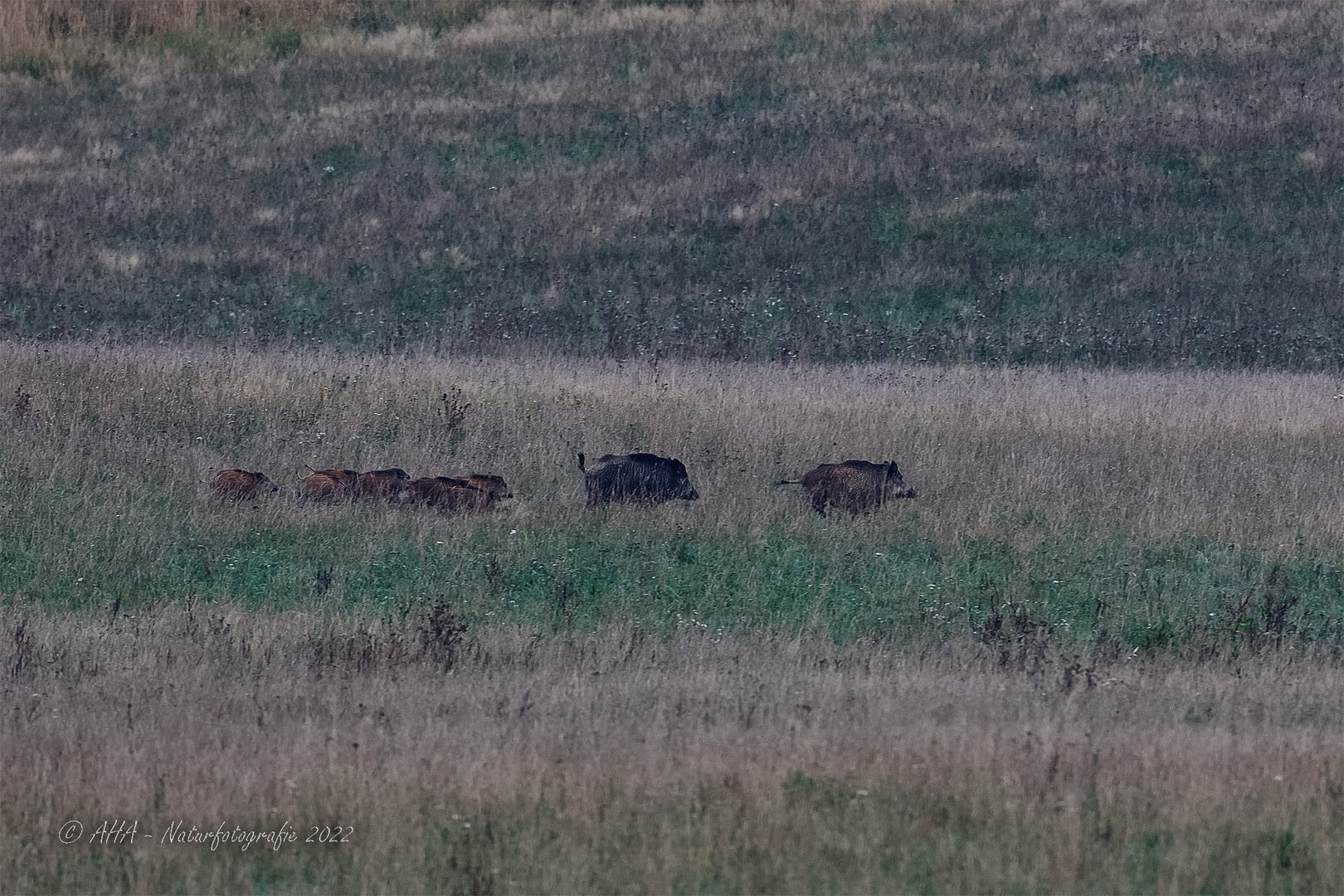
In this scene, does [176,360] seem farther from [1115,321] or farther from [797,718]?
[1115,321]

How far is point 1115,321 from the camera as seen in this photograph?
25109 millimetres

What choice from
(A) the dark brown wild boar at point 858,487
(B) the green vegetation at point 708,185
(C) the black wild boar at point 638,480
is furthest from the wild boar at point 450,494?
(B) the green vegetation at point 708,185

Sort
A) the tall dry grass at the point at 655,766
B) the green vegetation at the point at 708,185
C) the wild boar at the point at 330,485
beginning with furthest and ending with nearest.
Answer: the green vegetation at the point at 708,185 < the wild boar at the point at 330,485 < the tall dry grass at the point at 655,766

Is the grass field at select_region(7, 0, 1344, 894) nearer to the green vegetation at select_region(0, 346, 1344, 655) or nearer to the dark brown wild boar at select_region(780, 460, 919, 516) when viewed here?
the green vegetation at select_region(0, 346, 1344, 655)

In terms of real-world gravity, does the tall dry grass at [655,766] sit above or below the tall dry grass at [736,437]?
above

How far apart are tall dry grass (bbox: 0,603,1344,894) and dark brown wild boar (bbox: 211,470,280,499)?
334cm

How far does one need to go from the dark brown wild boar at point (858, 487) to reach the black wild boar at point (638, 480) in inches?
30.4

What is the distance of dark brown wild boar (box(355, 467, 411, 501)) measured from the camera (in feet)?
37.4

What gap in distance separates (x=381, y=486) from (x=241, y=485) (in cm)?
100

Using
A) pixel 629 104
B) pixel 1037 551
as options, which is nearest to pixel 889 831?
pixel 1037 551

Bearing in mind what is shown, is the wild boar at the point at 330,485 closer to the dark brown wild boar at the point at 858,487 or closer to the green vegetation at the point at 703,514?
the green vegetation at the point at 703,514

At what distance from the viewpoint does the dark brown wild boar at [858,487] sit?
441 inches

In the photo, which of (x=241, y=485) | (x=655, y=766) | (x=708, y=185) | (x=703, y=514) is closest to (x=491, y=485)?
(x=703, y=514)

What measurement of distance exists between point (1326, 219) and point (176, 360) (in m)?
20.7
